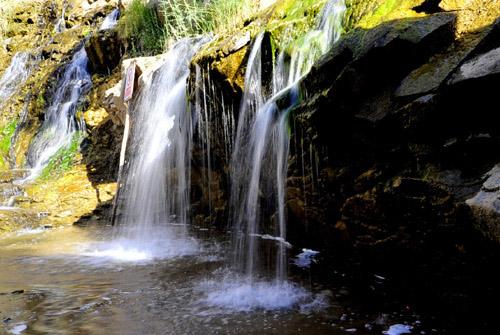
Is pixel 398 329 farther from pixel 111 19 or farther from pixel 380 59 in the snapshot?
pixel 111 19

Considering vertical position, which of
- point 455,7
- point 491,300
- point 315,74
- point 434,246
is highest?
point 455,7

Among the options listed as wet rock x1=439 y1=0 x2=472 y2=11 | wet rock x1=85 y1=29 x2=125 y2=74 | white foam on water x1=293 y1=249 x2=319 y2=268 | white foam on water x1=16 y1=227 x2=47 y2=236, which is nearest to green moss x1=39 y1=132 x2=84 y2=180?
wet rock x1=85 y1=29 x2=125 y2=74

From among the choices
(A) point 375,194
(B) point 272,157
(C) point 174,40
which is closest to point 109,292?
(B) point 272,157

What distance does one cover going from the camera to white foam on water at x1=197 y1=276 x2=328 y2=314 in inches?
123

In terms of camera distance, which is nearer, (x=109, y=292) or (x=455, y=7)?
(x=455, y=7)

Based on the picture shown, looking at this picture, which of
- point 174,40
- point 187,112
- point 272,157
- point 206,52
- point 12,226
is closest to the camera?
point 272,157

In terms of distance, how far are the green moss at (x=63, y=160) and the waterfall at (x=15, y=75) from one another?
5.34 metres

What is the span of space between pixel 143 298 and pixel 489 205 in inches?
111

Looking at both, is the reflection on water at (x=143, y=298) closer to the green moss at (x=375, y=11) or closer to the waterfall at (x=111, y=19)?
the green moss at (x=375, y=11)

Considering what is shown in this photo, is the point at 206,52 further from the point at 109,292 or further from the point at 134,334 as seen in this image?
the point at 134,334

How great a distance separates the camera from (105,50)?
496 inches

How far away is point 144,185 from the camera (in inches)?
305

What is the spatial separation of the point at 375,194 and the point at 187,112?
169 inches

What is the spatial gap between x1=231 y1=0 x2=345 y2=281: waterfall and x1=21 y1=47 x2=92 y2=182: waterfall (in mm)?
7946
